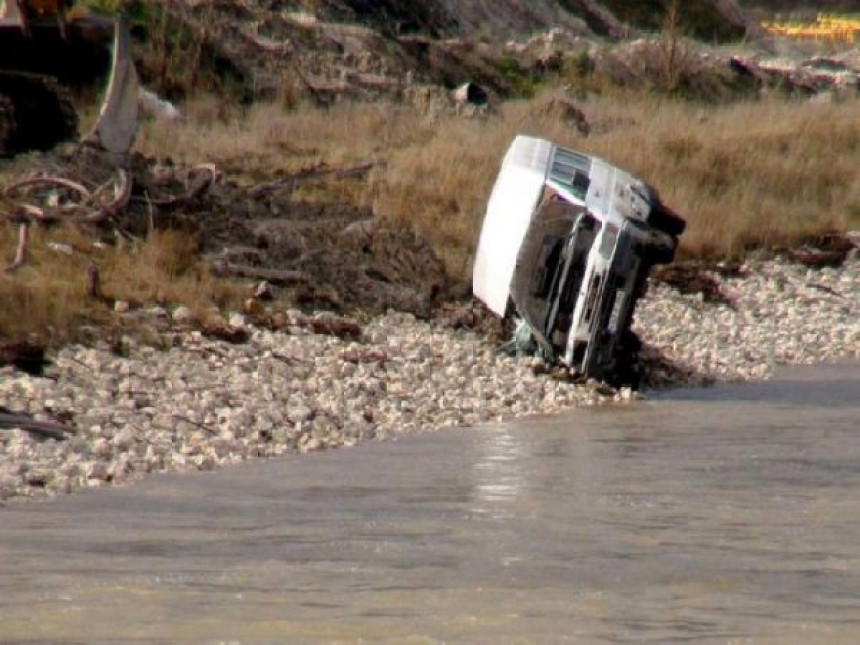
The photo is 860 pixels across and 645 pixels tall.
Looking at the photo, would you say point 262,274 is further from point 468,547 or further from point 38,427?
point 468,547

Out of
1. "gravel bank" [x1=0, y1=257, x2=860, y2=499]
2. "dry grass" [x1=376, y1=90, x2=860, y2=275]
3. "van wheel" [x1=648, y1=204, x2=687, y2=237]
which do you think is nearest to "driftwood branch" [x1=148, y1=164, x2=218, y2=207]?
"dry grass" [x1=376, y1=90, x2=860, y2=275]

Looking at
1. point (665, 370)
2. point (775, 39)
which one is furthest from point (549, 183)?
point (775, 39)

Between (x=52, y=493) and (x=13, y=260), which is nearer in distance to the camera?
(x=52, y=493)

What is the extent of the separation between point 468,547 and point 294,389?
464cm

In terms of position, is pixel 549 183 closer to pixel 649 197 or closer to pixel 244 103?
pixel 649 197

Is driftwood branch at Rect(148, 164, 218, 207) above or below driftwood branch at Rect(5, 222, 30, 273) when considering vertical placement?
below

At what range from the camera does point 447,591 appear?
8.30 metres

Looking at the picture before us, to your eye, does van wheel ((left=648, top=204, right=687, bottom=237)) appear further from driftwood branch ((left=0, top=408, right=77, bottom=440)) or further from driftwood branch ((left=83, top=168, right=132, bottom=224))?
driftwood branch ((left=0, top=408, right=77, bottom=440))

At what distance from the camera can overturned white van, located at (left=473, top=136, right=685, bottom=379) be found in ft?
48.9

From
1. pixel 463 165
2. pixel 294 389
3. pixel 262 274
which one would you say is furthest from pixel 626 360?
pixel 463 165

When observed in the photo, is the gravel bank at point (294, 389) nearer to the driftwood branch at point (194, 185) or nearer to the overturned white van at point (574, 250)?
the overturned white van at point (574, 250)

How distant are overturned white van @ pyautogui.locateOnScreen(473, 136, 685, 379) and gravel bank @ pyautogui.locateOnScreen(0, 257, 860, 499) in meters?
0.40

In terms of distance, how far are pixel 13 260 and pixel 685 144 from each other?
1236 centimetres

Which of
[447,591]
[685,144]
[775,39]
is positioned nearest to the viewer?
[447,591]
